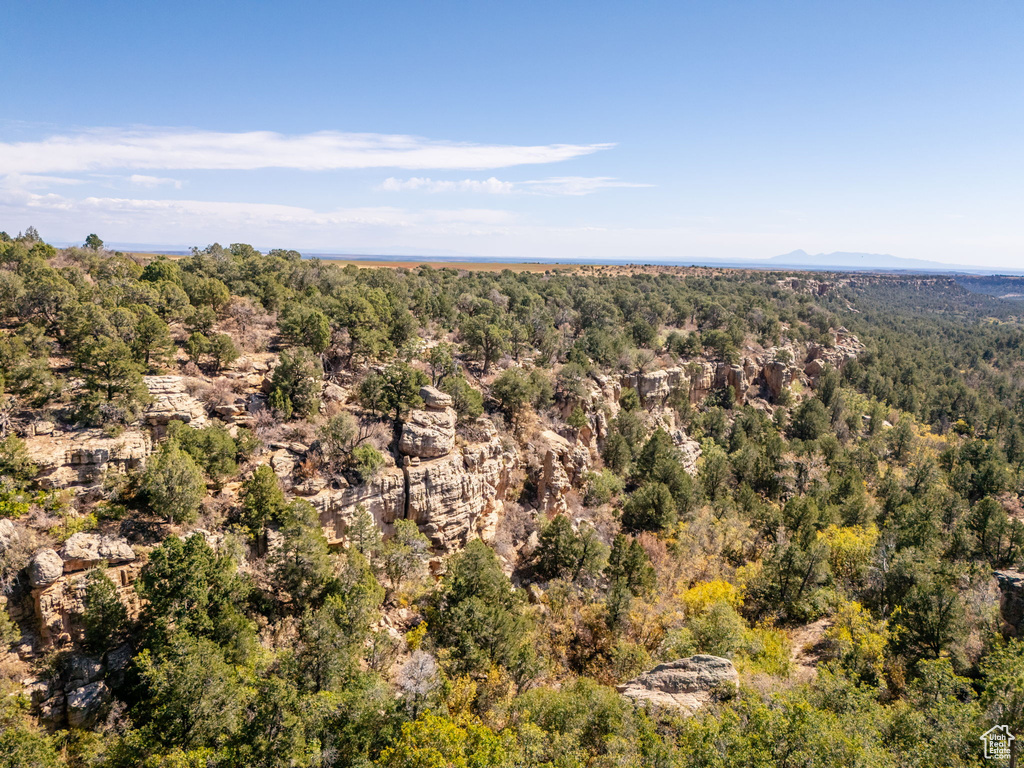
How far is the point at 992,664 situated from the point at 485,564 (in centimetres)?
2564

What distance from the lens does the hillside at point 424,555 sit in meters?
19.1

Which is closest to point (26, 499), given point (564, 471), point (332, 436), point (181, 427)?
point (181, 427)

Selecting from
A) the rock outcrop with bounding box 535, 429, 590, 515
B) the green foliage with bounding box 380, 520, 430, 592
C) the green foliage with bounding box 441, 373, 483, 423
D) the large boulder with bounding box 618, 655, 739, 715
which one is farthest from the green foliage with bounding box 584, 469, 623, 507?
the large boulder with bounding box 618, 655, 739, 715

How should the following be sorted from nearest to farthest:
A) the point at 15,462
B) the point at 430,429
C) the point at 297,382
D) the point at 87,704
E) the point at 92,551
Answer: the point at 87,704
the point at 92,551
the point at 15,462
the point at 297,382
the point at 430,429

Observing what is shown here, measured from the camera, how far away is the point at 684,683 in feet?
75.6

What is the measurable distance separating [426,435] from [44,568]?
2006cm

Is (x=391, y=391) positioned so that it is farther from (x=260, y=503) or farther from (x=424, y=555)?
(x=260, y=503)

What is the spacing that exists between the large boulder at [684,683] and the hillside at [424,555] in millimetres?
170

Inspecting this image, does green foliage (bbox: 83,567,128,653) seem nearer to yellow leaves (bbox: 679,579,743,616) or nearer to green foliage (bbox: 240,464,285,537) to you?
green foliage (bbox: 240,464,285,537)

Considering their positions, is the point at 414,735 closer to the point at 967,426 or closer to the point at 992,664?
the point at 992,664

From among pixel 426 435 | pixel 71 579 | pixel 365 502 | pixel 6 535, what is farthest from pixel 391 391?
pixel 6 535

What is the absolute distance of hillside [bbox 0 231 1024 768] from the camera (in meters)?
19.1

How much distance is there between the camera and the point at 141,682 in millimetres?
19078
